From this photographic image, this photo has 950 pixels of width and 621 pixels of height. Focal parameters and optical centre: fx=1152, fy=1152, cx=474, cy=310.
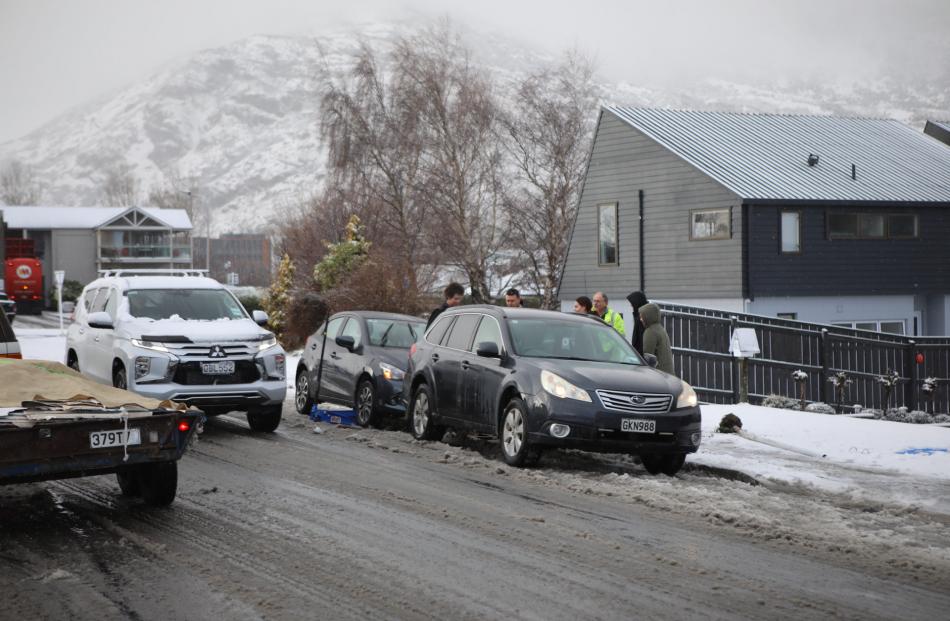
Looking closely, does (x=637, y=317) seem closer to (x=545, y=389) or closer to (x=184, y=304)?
(x=545, y=389)

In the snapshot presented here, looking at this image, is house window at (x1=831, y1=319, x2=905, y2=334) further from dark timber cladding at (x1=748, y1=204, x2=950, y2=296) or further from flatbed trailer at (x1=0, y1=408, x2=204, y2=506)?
flatbed trailer at (x1=0, y1=408, x2=204, y2=506)

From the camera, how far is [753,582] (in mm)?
6688

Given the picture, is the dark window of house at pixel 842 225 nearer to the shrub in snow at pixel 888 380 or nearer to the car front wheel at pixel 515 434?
the shrub in snow at pixel 888 380

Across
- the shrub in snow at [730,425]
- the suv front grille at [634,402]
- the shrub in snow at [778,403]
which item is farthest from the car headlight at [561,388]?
the shrub in snow at [778,403]

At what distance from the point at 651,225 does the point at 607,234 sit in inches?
79.2

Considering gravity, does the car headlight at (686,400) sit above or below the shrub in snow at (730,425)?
above

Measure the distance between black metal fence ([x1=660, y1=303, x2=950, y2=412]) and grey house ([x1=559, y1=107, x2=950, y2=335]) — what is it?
523 centimetres

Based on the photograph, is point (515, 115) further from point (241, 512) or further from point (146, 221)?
point (146, 221)

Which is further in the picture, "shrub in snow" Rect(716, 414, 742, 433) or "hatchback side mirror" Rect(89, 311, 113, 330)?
"hatchback side mirror" Rect(89, 311, 113, 330)

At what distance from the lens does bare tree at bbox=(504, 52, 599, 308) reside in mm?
41031

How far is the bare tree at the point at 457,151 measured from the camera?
40.6 m

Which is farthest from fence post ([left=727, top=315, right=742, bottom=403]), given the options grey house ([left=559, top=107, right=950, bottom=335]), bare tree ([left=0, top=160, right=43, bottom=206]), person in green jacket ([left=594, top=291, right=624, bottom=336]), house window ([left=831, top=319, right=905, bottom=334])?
bare tree ([left=0, top=160, right=43, bottom=206])

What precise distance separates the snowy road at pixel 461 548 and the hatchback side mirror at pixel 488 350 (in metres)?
1.36

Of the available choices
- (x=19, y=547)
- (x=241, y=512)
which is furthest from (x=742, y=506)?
(x=19, y=547)
